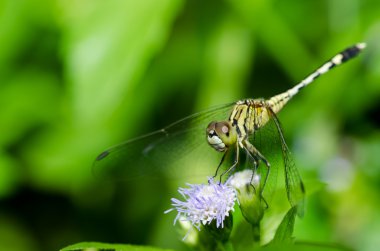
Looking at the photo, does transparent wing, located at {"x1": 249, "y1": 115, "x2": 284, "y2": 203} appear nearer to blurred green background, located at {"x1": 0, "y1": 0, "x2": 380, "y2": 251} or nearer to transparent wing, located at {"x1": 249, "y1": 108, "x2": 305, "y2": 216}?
transparent wing, located at {"x1": 249, "y1": 108, "x2": 305, "y2": 216}

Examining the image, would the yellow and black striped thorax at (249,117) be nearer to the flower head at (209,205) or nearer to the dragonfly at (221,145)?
the dragonfly at (221,145)

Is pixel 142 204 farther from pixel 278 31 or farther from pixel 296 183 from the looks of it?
pixel 296 183

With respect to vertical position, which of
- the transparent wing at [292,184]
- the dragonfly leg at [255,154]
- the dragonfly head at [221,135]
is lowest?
the transparent wing at [292,184]

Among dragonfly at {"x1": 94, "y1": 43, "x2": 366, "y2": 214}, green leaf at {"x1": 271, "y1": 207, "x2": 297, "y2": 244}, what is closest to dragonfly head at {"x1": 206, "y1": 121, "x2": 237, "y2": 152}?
dragonfly at {"x1": 94, "y1": 43, "x2": 366, "y2": 214}

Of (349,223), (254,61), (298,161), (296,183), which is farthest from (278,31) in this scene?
(296,183)

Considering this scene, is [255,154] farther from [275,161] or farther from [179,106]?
[179,106]

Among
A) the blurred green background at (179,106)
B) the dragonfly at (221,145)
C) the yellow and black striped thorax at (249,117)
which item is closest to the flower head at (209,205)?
the dragonfly at (221,145)
